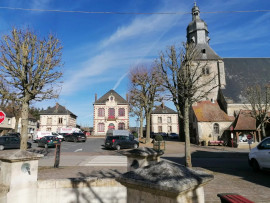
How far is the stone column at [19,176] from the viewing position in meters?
4.20

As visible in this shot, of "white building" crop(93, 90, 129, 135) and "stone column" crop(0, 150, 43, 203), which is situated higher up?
"white building" crop(93, 90, 129, 135)

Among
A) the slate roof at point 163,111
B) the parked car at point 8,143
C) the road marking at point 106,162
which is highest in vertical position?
the slate roof at point 163,111

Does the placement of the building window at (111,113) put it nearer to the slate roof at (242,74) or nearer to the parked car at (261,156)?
the slate roof at (242,74)

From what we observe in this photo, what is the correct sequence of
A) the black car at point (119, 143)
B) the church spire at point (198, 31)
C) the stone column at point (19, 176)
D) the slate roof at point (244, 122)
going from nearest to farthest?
the stone column at point (19, 176)
the black car at point (119, 143)
the slate roof at point (244, 122)
the church spire at point (198, 31)

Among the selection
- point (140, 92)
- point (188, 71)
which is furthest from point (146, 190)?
point (140, 92)

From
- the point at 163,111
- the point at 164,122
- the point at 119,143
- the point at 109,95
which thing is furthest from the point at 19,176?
the point at 163,111

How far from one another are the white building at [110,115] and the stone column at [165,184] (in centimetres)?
4450

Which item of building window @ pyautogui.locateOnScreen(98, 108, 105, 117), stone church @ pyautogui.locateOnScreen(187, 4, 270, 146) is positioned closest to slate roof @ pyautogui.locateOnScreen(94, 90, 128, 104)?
building window @ pyautogui.locateOnScreen(98, 108, 105, 117)

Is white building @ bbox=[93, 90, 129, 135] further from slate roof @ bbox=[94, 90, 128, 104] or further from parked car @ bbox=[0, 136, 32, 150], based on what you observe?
parked car @ bbox=[0, 136, 32, 150]

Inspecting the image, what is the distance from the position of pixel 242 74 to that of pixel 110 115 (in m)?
28.9

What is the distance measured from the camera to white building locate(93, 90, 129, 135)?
46.4 m

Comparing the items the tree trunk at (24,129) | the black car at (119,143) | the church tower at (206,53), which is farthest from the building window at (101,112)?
the tree trunk at (24,129)

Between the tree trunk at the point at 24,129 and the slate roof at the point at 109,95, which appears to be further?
the slate roof at the point at 109,95

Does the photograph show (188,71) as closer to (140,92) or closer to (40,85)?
(40,85)
